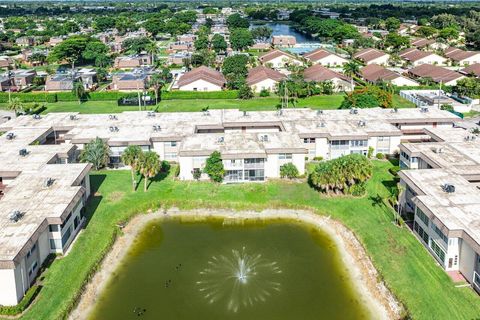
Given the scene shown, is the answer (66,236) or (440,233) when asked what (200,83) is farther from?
(440,233)

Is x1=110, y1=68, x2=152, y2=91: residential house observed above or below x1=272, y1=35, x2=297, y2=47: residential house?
below

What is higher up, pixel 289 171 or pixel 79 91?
pixel 79 91

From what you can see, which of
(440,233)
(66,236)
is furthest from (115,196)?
(440,233)

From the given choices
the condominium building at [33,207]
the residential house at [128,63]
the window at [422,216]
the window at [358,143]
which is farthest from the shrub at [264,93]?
the window at [422,216]

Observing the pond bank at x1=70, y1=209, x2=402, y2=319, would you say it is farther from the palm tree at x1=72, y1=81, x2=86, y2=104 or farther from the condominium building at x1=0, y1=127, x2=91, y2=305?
the palm tree at x1=72, y1=81, x2=86, y2=104

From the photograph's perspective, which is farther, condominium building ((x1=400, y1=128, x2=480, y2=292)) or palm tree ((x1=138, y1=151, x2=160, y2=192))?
palm tree ((x1=138, y1=151, x2=160, y2=192))

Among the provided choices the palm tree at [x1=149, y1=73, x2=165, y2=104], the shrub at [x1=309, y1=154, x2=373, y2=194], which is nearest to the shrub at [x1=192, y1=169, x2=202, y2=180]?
the shrub at [x1=309, y1=154, x2=373, y2=194]

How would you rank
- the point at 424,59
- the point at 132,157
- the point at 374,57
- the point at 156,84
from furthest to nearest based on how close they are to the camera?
the point at 374,57, the point at 424,59, the point at 156,84, the point at 132,157

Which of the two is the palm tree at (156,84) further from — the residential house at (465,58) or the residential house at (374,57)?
the residential house at (465,58)
